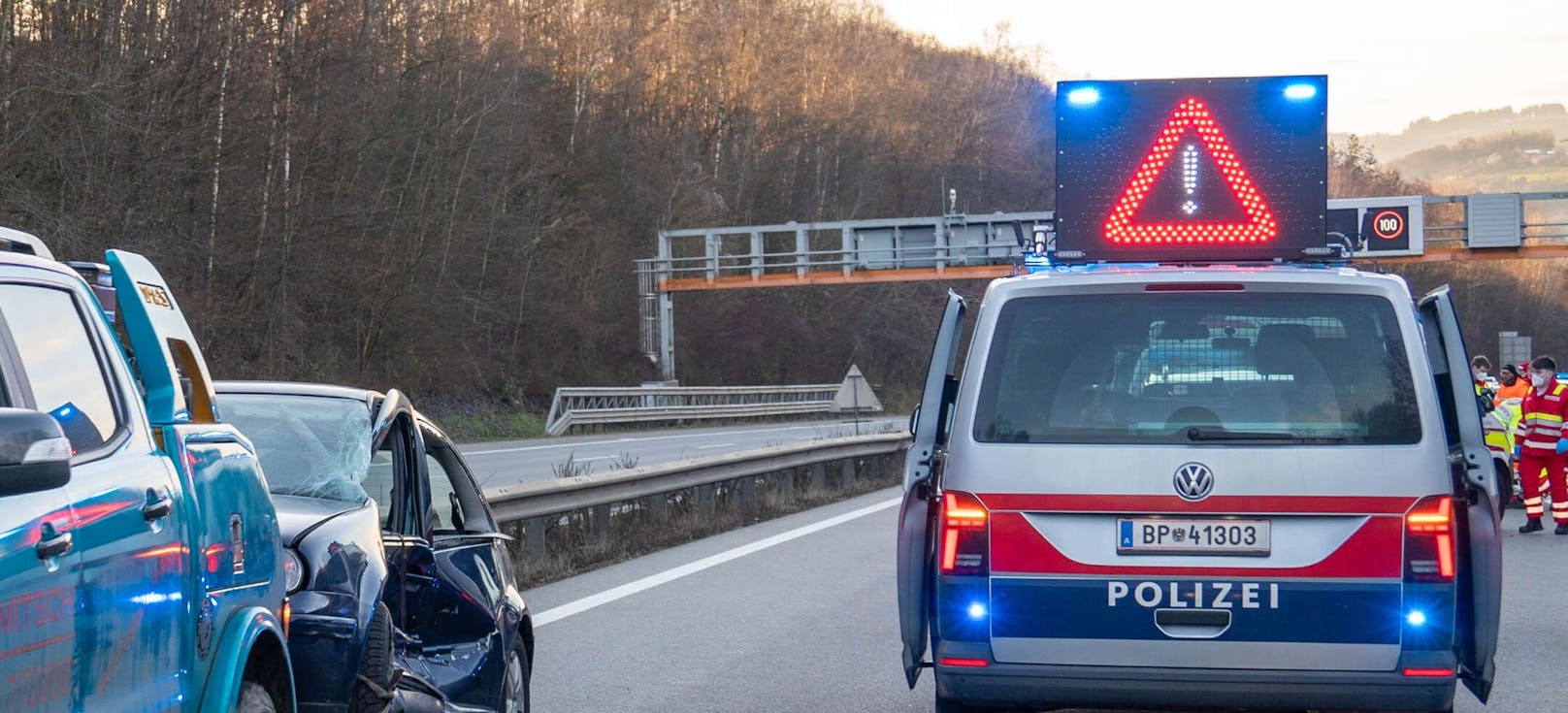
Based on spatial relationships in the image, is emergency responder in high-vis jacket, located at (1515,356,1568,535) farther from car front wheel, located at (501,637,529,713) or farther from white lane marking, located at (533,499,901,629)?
car front wheel, located at (501,637,529,713)

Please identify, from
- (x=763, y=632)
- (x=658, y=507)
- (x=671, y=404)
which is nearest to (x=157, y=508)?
(x=763, y=632)

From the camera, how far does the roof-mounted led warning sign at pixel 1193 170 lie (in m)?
7.29

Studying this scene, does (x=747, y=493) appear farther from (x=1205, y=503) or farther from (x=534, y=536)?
(x=1205, y=503)

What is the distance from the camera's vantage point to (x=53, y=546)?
3.34 m

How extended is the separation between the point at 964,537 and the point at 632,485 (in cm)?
932

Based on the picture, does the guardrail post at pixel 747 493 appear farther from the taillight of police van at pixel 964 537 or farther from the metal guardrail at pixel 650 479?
the taillight of police van at pixel 964 537

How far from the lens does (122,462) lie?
3.92 m

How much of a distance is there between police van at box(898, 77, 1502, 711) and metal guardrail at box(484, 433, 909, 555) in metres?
4.92

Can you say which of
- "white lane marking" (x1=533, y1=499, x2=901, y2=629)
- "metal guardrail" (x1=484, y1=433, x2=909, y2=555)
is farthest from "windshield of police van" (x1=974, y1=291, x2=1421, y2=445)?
"white lane marking" (x1=533, y1=499, x2=901, y2=629)

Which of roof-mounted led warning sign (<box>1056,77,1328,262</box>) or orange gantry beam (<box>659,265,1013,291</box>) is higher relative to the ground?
roof-mounted led warning sign (<box>1056,77,1328,262</box>)

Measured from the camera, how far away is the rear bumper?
5.51 m

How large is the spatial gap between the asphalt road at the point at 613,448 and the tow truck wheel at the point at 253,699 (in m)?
12.6

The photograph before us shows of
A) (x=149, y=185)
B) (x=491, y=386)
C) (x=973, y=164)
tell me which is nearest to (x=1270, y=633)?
(x=149, y=185)

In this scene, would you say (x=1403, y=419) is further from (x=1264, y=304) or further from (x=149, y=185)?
(x=149, y=185)
